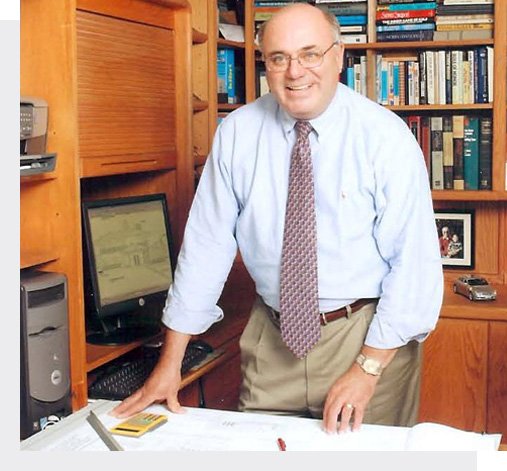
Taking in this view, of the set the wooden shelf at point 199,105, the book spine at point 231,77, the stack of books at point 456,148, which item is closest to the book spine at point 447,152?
the stack of books at point 456,148

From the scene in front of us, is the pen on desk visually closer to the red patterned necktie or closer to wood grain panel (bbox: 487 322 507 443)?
the red patterned necktie

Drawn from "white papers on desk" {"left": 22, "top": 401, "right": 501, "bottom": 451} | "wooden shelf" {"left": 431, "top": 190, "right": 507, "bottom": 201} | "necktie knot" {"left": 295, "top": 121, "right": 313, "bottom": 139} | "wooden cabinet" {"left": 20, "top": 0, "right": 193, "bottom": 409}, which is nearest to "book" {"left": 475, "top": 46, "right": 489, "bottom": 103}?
"wooden shelf" {"left": 431, "top": 190, "right": 507, "bottom": 201}

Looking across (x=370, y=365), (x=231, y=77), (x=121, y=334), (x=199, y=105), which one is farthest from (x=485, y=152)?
(x=370, y=365)

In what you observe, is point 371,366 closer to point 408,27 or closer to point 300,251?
point 300,251

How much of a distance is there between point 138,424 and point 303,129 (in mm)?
773

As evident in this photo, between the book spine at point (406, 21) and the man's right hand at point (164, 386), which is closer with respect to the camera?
the man's right hand at point (164, 386)

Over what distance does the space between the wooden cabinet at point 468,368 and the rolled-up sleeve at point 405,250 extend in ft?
4.76

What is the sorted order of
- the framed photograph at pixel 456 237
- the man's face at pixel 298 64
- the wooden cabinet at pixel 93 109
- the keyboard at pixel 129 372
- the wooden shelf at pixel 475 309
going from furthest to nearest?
the framed photograph at pixel 456 237, the wooden shelf at pixel 475 309, the keyboard at pixel 129 372, the wooden cabinet at pixel 93 109, the man's face at pixel 298 64

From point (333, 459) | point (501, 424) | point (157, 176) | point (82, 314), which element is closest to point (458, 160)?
point (501, 424)

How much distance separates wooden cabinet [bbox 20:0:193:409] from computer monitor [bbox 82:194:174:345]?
4.4 inches

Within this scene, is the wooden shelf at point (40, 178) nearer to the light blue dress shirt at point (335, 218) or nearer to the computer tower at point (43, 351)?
the computer tower at point (43, 351)

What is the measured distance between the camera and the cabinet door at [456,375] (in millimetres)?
3338

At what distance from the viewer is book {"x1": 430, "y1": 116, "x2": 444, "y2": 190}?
357 centimetres

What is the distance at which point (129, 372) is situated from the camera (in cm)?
235
